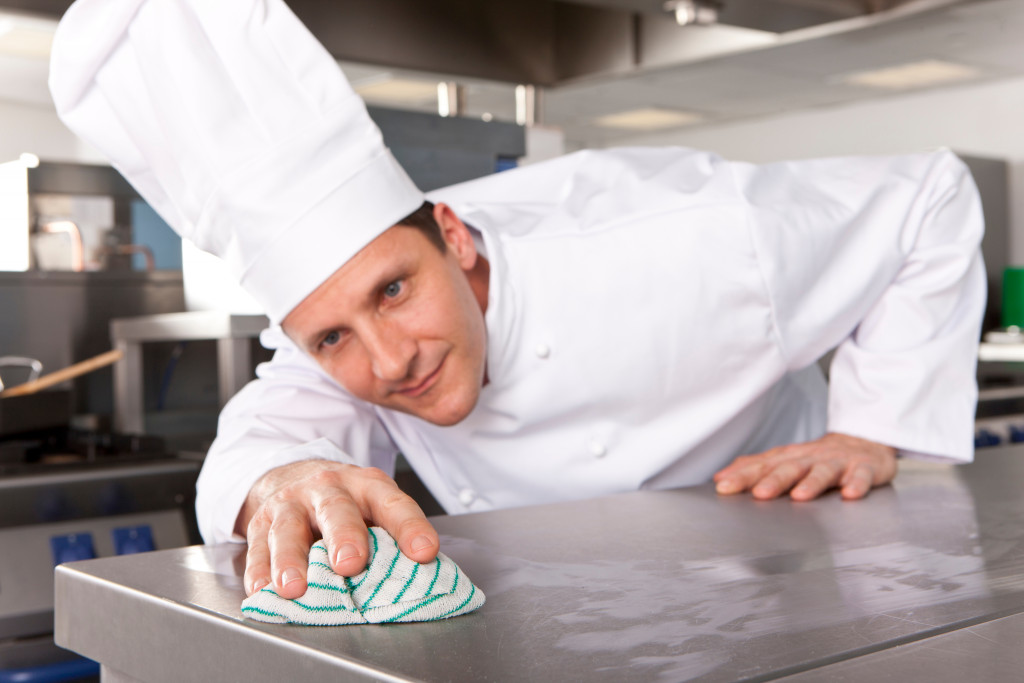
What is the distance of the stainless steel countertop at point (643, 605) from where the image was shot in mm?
434

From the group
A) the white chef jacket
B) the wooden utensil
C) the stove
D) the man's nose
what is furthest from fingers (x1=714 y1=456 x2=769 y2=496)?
the wooden utensil

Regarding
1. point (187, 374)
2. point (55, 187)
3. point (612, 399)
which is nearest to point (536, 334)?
point (612, 399)

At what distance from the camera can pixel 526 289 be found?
3.66 feet

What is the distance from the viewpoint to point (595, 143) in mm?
10117

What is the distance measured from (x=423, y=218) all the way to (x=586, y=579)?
500 millimetres

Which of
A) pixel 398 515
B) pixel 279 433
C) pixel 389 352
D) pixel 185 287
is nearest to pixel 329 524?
pixel 398 515

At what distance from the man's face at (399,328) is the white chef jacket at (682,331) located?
0.39ft

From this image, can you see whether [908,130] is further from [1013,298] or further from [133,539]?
[133,539]

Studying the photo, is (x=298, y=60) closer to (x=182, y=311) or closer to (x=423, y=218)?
(x=423, y=218)

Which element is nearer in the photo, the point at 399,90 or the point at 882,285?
the point at 882,285

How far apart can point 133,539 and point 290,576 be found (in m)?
0.98

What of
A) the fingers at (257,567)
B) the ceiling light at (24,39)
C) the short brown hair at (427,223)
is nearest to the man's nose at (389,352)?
the short brown hair at (427,223)

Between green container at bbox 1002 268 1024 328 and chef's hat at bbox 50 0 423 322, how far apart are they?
6.53 m

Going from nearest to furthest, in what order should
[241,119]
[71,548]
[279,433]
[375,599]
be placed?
[375,599], [241,119], [279,433], [71,548]
